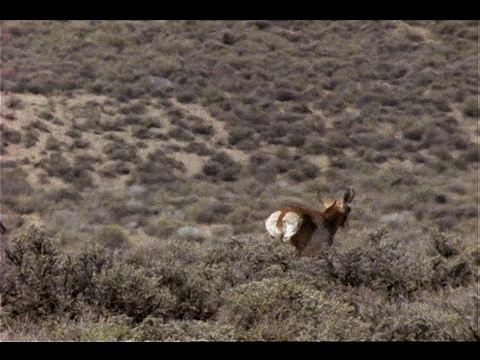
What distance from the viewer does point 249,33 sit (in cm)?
3438

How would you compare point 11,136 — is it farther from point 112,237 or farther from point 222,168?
point 112,237

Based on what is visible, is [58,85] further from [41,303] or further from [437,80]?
[41,303]

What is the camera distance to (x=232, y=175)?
2523cm

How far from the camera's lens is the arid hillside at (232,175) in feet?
23.3

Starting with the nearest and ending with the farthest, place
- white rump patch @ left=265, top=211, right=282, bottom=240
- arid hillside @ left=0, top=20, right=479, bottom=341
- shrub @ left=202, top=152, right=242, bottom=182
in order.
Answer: arid hillside @ left=0, top=20, right=479, bottom=341 < white rump patch @ left=265, top=211, right=282, bottom=240 < shrub @ left=202, top=152, right=242, bottom=182

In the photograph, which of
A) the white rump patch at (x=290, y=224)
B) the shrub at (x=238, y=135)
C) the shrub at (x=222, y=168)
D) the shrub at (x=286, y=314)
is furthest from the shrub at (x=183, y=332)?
the shrub at (x=238, y=135)

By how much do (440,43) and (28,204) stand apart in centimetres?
1697

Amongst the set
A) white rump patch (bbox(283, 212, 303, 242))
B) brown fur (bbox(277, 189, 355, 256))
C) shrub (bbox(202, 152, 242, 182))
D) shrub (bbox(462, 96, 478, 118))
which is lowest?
shrub (bbox(202, 152, 242, 182))

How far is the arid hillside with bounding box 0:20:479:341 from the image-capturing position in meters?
7.09

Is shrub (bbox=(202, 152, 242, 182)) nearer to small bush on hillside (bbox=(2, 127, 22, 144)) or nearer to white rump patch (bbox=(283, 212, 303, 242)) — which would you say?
small bush on hillside (bbox=(2, 127, 22, 144))

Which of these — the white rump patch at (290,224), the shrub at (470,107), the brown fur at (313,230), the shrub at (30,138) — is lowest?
the shrub at (470,107)

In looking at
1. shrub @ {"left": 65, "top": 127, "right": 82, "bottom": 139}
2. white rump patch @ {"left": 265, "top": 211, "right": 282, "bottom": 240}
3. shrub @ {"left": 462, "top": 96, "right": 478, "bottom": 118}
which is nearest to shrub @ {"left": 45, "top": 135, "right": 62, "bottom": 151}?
shrub @ {"left": 65, "top": 127, "right": 82, "bottom": 139}

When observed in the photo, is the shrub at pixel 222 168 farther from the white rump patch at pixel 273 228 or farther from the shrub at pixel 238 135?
the white rump patch at pixel 273 228

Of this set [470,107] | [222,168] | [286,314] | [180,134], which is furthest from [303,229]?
[470,107]
